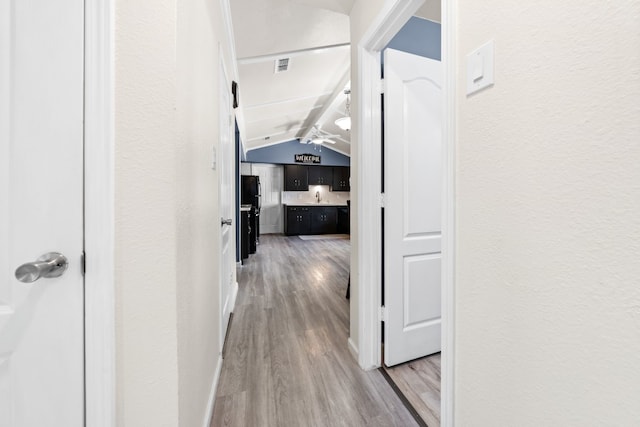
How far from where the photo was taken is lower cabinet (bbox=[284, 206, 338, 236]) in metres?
7.97

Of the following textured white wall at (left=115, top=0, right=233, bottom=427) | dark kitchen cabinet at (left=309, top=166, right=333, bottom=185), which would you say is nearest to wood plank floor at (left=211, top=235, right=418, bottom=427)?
textured white wall at (left=115, top=0, right=233, bottom=427)

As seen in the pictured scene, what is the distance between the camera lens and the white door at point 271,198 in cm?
839

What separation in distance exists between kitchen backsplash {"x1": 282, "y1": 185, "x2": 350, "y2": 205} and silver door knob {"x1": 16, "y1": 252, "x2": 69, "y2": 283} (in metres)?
7.75

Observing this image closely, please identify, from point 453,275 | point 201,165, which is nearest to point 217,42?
point 201,165

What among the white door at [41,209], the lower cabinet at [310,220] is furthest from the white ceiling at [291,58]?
the lower cabinet at [310,220]

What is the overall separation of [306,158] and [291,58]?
5.26m

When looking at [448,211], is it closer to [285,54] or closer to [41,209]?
[41,209]

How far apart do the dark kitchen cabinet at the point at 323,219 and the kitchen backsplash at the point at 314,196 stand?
693 millimetres

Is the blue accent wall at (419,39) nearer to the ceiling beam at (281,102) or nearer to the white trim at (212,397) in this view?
the white trim at (212,397)

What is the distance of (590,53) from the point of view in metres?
0.56

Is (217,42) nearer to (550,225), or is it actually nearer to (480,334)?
(550,225)

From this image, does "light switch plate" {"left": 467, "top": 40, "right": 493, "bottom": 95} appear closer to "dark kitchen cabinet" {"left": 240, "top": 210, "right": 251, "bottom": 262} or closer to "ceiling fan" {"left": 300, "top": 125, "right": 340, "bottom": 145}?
"dark kitchen cabinet" {"left": 240, "top": 210, "right": 251, "bottom": 262}

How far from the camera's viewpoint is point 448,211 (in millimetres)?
952

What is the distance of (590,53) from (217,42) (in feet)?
5.86
